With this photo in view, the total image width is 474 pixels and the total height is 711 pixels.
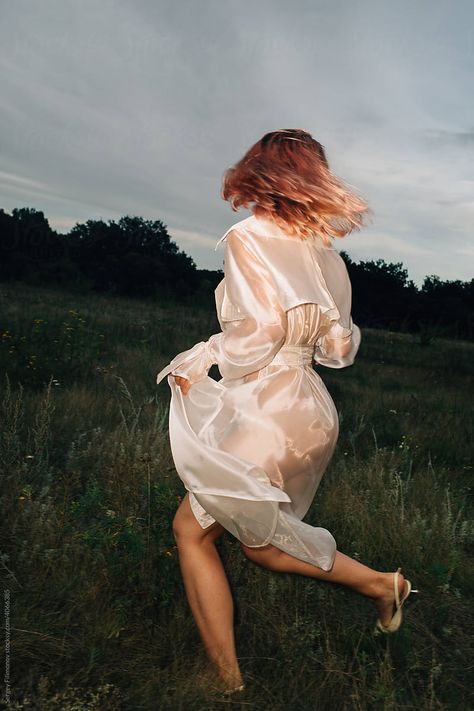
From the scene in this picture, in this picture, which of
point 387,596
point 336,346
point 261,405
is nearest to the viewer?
point 261,405

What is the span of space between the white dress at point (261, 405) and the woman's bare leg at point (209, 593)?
7 cm

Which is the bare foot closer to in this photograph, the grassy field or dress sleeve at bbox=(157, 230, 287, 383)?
the grassy field

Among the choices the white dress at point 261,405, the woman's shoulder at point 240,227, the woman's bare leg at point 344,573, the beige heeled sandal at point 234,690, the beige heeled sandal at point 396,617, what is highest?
the woman's shoulder at point 240,227

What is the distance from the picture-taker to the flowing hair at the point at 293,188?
98.5 inches

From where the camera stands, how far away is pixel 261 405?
241 cm

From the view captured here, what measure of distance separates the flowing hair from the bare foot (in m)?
1.37

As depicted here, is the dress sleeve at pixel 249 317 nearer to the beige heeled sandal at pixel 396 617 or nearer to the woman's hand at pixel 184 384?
the woman's hand at pixel 184 384

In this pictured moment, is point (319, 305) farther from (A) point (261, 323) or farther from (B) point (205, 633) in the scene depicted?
(B) point (205, 633)

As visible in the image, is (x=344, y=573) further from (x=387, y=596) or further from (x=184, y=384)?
(x=184, y=384)

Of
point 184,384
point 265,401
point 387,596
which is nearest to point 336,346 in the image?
point 265,401

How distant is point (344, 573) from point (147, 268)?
142 ft

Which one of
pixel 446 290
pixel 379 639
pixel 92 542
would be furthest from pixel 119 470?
pixel 446 290

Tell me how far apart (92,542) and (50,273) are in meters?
33.2

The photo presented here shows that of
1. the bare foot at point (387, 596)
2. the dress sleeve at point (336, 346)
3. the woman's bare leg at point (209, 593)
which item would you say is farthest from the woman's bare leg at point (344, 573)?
the dress sleeve at point (336, 346)
